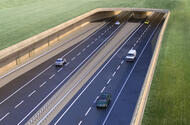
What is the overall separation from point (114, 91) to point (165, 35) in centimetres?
2182

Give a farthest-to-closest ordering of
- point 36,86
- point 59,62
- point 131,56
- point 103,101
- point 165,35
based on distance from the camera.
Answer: point 165,35, point 131,56, point 59,62, point 36,86, point 103,101

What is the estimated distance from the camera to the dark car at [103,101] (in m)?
37.9

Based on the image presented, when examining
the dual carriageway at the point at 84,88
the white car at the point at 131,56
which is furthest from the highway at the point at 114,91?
the white car at the point at 131,56

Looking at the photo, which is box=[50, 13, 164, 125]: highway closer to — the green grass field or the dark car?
the dark car

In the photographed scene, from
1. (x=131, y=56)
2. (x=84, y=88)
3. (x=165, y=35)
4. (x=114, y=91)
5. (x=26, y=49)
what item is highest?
(x=165, y=35)

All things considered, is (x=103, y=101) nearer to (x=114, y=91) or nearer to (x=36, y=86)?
(x=114, y=91)

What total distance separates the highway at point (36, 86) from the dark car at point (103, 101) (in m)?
6.82

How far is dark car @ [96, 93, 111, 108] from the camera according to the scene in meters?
37.9

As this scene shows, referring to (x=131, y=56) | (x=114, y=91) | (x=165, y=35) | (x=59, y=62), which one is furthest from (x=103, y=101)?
(x=165, y=35)

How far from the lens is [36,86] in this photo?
44500 mm

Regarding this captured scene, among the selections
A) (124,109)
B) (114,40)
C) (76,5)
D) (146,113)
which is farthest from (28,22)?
(146,113)

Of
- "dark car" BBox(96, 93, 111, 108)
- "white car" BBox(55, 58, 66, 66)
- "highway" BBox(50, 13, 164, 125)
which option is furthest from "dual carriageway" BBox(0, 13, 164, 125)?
"white car" BBox(55, 58, 66, 66)

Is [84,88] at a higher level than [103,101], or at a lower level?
lower

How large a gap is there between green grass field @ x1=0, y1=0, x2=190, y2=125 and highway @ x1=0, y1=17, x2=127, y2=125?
6600 mm
